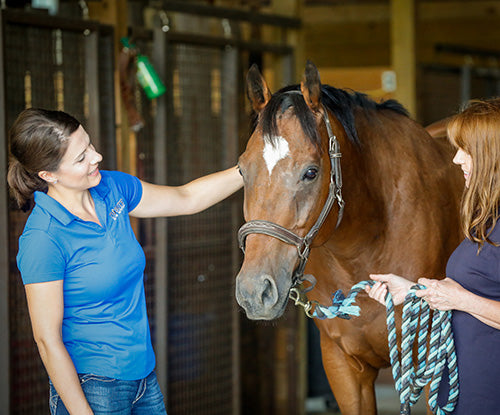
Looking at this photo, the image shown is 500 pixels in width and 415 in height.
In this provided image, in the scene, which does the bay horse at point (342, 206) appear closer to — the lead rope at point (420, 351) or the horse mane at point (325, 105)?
the horse mane at point (325, 105)

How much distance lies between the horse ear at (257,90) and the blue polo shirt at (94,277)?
0.53 m

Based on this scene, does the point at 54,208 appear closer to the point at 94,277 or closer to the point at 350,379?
the point at 94,277

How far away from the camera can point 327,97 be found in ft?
6.33

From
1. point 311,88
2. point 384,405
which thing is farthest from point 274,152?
point 384,405

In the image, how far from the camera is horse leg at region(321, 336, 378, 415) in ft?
7.48

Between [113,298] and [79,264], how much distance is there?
0.45 feet

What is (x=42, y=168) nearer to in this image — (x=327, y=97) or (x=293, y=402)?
(x=327, y=97)

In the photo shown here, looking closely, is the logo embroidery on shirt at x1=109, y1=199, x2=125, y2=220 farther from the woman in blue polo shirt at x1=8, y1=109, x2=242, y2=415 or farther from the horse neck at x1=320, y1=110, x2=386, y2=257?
the horse neck at x1=320, y1=110, x2=386, y2=257

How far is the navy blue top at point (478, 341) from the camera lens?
151cm

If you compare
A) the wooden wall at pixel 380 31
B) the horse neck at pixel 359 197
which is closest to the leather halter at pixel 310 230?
the horse neck at pixel 359 197

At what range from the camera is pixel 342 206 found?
1790 millimetres

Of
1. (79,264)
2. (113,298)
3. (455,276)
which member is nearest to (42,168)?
(79,264)

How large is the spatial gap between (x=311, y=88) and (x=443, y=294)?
0.67 m

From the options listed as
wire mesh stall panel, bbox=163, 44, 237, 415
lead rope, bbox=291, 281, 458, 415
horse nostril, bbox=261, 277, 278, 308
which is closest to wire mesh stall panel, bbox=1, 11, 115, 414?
wire mesh stall panel, bbox=163, 44, 237, 415
